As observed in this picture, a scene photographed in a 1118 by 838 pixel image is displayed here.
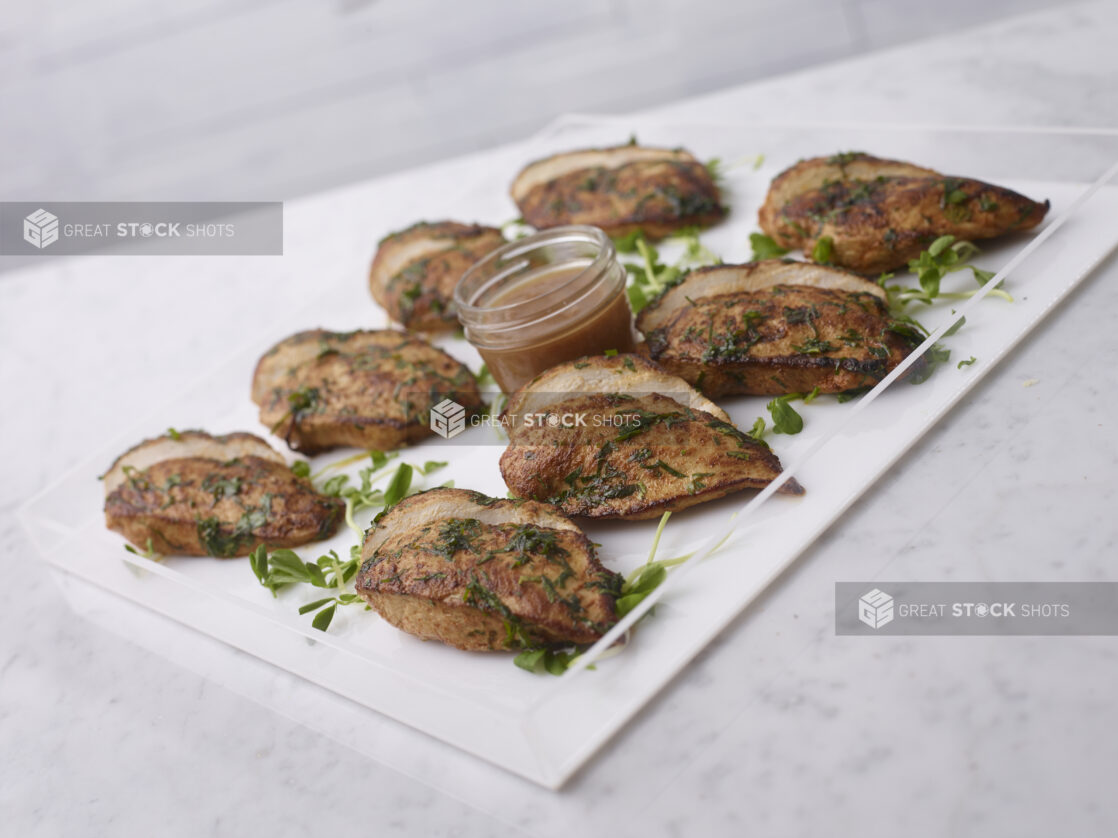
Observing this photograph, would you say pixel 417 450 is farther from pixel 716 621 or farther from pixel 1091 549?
pixel 1091 549

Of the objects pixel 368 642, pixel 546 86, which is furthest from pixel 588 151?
pixel 546 86

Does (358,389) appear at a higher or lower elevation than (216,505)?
higher

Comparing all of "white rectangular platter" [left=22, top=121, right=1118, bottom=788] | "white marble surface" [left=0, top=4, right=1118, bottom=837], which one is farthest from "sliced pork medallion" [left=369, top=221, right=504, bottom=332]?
"white marble surface" [left=0, top=4, right=1118, bottom=837]

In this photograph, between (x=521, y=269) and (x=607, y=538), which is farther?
(x=521, y=269)

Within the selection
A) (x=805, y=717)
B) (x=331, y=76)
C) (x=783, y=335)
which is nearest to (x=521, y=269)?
(x=783, y=335)

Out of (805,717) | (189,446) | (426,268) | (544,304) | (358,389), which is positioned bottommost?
(805,717)

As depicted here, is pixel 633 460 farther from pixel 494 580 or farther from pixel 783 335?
pixel 783 335

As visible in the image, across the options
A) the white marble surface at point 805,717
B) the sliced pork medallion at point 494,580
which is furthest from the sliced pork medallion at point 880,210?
the sliced pork medallion at point 494,580

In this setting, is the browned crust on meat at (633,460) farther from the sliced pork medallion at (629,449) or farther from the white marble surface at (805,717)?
the white marble surface at (805,717)
